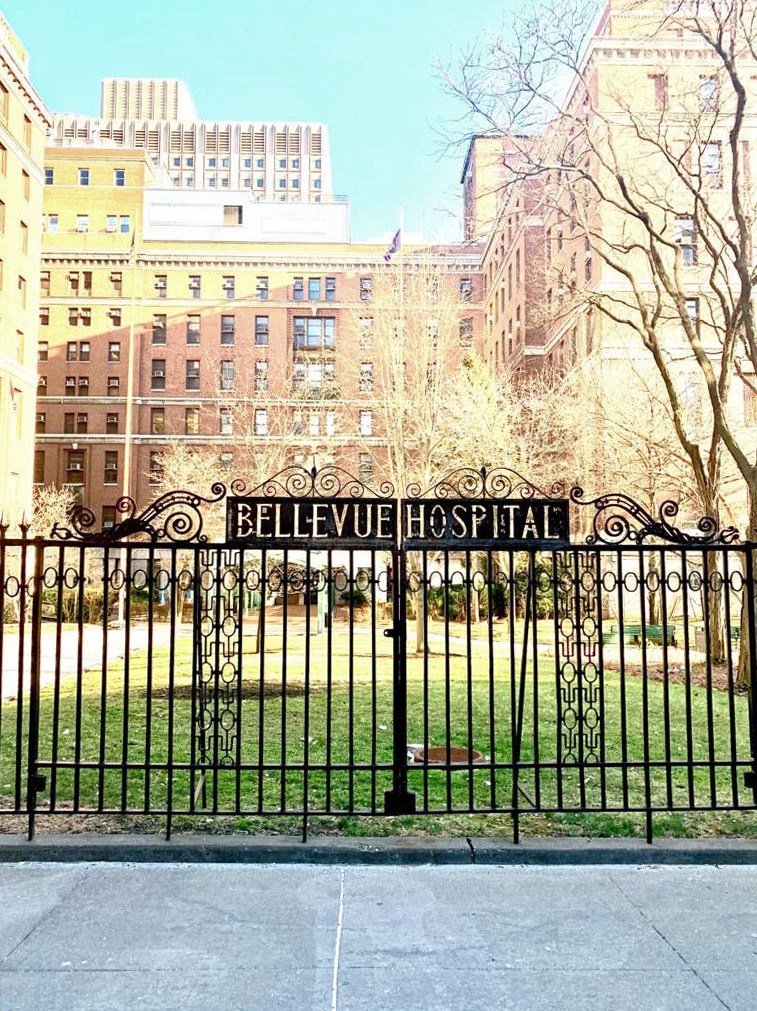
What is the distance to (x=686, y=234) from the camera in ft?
79.9

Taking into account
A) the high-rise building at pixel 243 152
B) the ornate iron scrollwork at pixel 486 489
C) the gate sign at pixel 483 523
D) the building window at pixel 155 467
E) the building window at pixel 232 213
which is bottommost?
the gate sign at pixel 483 523

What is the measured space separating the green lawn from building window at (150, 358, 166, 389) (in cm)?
4374

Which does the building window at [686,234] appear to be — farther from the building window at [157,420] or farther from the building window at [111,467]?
the building window at [111,467]

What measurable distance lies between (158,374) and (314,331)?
37.8ft

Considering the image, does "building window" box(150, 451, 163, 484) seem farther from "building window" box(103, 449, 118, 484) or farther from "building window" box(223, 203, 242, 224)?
"building window" box(223, 203, 242, 224)

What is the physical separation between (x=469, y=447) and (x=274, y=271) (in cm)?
3934

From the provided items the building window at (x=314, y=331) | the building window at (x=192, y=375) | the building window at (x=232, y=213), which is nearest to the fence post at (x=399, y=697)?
the building window at (x=314, y=331)

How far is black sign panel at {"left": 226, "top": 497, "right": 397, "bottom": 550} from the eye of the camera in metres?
5.64

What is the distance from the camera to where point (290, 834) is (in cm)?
535

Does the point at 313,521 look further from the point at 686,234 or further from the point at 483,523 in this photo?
the point at 686,234

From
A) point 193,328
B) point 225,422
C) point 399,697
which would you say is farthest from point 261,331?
point 399,697

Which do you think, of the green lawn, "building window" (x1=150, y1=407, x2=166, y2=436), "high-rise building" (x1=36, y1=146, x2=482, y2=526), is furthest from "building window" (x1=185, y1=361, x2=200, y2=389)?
the green lawn

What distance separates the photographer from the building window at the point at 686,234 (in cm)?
1548

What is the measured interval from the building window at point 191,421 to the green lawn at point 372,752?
41572 mm
